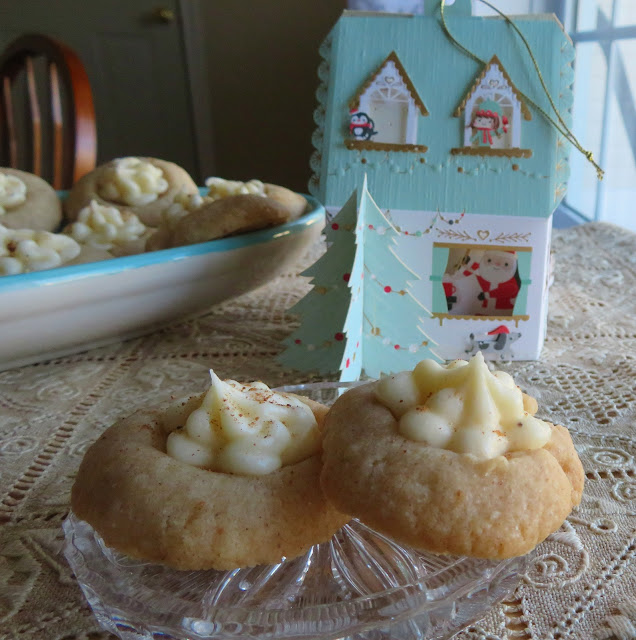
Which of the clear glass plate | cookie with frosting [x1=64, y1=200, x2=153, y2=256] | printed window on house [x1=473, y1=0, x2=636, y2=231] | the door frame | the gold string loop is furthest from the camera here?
the door frame

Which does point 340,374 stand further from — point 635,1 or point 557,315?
point 635,1

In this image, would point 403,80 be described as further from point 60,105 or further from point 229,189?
point 60,105

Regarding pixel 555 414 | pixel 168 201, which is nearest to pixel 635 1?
pixel 168 201

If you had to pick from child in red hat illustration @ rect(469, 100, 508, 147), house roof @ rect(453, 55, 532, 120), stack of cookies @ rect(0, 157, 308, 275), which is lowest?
stack of cookies @ rect(0, 157, 308, 275)

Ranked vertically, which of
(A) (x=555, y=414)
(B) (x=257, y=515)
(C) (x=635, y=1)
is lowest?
(A) (x=555, y=414)

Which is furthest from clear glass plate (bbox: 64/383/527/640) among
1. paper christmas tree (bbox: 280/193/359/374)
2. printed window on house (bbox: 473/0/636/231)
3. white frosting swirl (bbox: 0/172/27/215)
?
printed window on house (bbox: 473/0/636/231)

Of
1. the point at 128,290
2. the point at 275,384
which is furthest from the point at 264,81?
the point at 275,384

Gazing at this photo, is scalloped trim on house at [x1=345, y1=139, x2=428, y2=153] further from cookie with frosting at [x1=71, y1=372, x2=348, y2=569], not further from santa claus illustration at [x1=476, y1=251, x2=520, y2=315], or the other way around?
cookie with frosting at [x1=71, y1=372, x2=348, y2=569]
